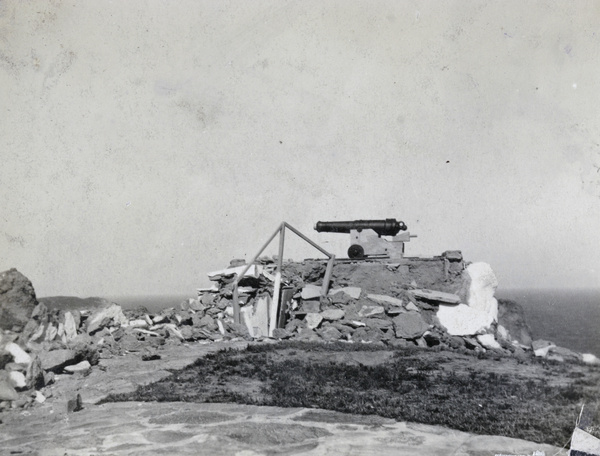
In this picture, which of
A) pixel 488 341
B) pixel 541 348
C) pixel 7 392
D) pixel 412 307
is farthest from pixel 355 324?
pixel 7 392

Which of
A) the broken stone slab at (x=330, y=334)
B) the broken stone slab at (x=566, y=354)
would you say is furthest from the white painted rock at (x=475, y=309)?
the broken stone slab at (x=330, y=334)

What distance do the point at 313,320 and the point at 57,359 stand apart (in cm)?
772

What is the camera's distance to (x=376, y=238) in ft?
58.8

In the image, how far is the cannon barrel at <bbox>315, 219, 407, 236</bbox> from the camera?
1791 centimetres

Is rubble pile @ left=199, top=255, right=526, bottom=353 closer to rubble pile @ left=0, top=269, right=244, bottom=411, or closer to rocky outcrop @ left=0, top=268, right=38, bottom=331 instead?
rubble pile @ left=0, top=269, right=244, bottom=411

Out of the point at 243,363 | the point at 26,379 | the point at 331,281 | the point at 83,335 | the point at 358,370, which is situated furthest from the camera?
the point at 331,281

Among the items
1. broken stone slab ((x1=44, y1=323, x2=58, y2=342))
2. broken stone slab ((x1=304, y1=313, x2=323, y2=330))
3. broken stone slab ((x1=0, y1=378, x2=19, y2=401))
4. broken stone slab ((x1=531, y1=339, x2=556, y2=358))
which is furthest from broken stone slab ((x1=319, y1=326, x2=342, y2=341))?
broken stone slab ((x1=0, y1=378, x2=19, y2=401))

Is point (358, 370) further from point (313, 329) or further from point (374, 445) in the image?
point (313, 329)

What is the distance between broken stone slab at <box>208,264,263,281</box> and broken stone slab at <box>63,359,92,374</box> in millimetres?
6567

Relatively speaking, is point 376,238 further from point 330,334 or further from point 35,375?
point 35,375

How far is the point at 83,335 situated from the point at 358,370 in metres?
7.52

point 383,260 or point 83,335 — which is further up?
point 383,260

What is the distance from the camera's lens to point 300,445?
17.5 ft

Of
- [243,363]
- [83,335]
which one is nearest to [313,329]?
[243,363]
